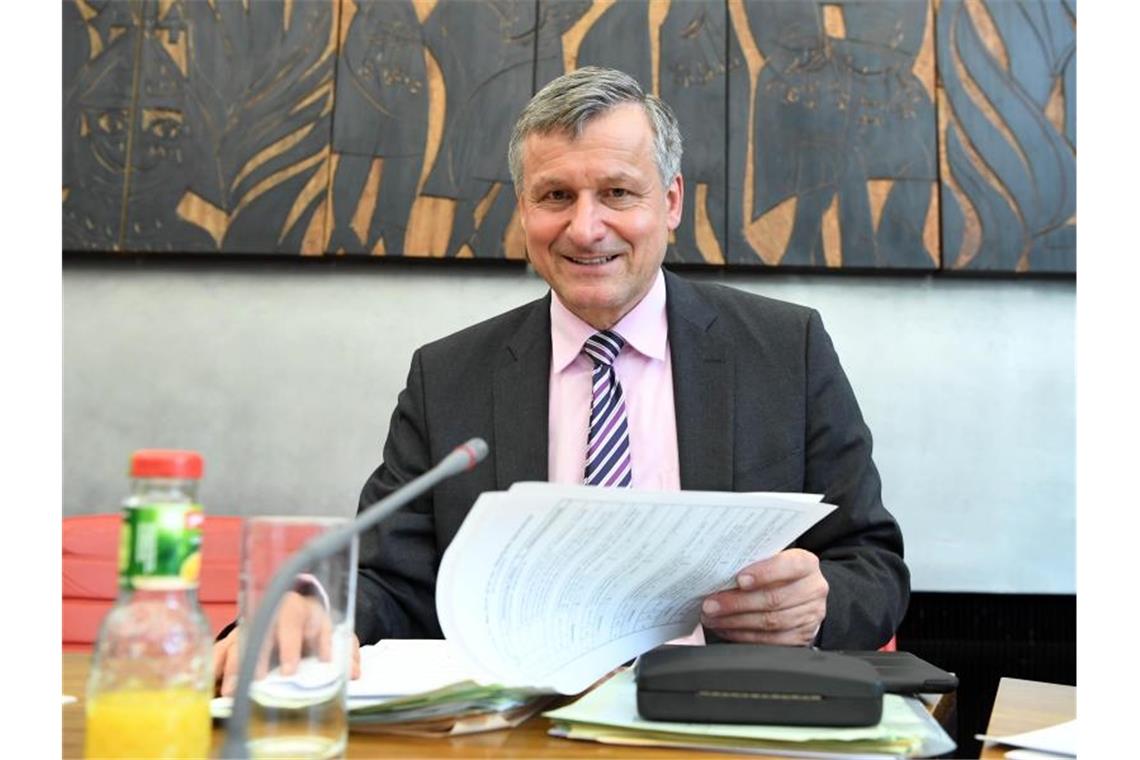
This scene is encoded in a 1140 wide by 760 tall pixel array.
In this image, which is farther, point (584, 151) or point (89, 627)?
point (89, 627)

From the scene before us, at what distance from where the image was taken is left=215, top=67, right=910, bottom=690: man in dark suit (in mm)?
1704

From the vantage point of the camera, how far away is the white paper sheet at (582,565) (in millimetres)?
935

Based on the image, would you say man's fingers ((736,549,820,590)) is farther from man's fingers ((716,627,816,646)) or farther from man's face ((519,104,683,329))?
man's face ((519,104,683,329))

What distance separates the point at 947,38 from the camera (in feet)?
8.68

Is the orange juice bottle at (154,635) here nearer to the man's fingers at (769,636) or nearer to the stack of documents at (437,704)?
the stack of documents at (437,704)

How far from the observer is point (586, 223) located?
176cm

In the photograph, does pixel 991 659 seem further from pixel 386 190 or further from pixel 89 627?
pixel 89 627

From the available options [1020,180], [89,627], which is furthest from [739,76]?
[89,627]

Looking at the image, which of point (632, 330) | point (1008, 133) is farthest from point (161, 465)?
point (1008, 133)

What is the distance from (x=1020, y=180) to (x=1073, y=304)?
0.96 feet

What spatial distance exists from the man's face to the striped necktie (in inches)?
1.9

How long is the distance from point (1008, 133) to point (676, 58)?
724 millimetres

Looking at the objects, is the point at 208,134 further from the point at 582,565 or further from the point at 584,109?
the point at 582,565

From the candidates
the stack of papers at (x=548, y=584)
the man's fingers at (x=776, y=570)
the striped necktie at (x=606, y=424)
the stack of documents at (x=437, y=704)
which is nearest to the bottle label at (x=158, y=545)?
the stack of papers at (x=548, y=584)
